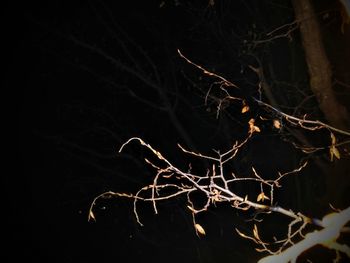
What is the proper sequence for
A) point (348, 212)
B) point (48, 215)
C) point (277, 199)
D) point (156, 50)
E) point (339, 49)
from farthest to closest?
point (48, 215) → point (277, 199) → point (156, 50) → point (339, 49) → point (348, 212)

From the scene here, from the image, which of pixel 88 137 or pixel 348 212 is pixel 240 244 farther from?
pixel 348 212

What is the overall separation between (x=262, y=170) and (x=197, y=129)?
2.41 m

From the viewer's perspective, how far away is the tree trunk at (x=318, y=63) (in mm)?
5266

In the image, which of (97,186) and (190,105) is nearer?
(190,105)

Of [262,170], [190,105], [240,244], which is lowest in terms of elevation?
[240,244]

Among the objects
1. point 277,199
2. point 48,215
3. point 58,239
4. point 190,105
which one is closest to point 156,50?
point 190,105

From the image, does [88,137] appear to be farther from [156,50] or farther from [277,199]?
[277,199]

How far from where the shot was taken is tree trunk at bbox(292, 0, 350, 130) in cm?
527

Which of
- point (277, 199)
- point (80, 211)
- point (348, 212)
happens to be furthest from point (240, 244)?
point (348, 212)

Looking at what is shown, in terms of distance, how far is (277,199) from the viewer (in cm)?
1098

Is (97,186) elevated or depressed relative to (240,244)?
elevated

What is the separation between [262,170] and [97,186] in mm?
5373

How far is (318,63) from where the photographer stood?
17.8ft

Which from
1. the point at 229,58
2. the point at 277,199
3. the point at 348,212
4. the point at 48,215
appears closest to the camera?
the point at 348,212
